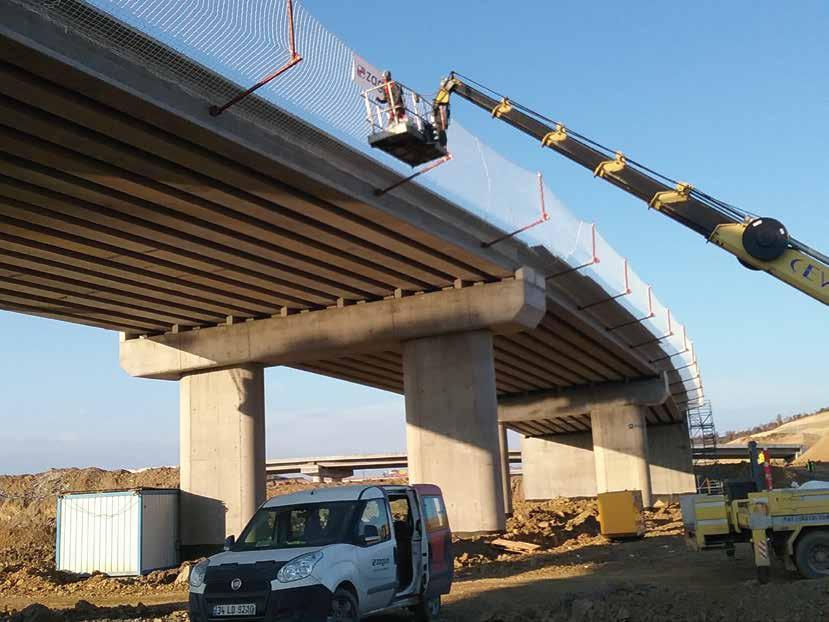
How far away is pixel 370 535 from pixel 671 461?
5474cm

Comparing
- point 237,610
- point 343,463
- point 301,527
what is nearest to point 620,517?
point 301,527

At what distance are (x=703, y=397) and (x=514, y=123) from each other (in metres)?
41.1

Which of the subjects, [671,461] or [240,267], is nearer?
[240,267]

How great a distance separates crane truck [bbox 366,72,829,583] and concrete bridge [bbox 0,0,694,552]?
161 centimetres

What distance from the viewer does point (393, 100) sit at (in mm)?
17031

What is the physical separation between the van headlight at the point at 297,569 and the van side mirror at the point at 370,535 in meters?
1.00

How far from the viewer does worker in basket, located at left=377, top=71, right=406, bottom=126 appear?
1702cm

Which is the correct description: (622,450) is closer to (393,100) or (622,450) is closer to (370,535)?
(393,100)

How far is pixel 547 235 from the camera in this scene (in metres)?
24.7

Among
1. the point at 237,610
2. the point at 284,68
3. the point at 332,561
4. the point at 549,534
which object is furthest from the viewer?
the point at 549,534

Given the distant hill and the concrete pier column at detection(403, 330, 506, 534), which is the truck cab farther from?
the distant hill

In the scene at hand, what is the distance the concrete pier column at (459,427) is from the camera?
25.5 metres

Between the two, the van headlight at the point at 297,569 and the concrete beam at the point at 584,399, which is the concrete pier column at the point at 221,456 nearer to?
the van headlight at the point at 297,569

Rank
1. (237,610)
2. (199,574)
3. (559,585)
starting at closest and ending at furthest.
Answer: (237,610)
(199,574)
(559,585)
